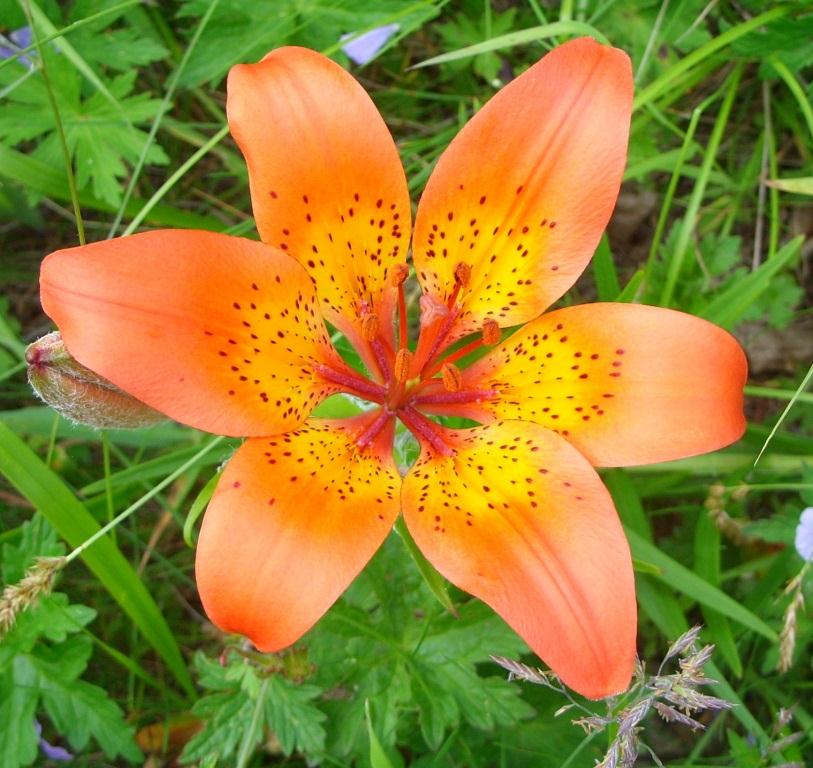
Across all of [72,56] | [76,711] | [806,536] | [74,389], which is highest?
[72,56]

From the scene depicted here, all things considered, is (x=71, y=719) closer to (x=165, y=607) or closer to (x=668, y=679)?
(x=165, y=607)

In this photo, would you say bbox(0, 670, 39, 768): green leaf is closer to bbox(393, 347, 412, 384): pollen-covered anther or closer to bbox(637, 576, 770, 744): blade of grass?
bbox(393, 347, 412, 384): pollen-covered anther

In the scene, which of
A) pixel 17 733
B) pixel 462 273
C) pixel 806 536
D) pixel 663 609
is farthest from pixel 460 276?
pixel 17 733

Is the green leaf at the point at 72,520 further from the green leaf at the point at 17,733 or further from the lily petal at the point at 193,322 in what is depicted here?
the lily petal at the point at 193,322

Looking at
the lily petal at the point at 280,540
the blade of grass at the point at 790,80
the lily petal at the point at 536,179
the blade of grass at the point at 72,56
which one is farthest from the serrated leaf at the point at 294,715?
the blade of grass at the point at 790,80

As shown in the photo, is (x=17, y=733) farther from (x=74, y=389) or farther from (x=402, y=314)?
(x=402, y=314)

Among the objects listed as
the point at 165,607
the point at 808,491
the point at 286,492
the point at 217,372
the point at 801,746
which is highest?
the point at 217,372

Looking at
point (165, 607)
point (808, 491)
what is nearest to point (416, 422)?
point (808, 491)
